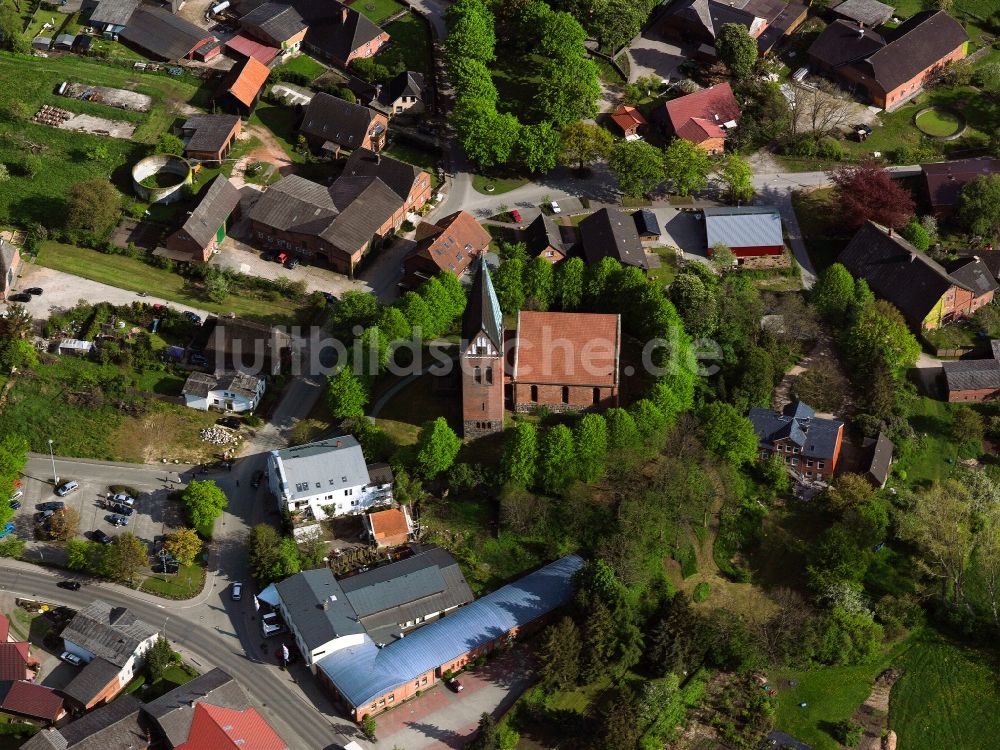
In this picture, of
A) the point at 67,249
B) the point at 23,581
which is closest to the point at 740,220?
the point at 67,249

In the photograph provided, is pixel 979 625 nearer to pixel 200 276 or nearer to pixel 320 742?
pixel 320 742

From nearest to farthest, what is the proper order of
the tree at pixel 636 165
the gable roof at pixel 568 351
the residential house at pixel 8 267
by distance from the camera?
the gable roof at pixel 568 351, the residential house at pixel 8 267, the tree at pixel 636 165

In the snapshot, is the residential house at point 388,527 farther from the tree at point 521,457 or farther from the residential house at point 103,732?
the residential house at point 103,732

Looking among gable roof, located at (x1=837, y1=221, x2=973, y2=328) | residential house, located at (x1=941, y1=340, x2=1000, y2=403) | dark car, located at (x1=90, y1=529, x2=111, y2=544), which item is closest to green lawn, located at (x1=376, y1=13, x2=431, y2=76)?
gable roof, located at (x1=837, y1=221, x2=973, y2=328)

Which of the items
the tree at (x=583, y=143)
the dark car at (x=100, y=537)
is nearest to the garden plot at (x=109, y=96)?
the tree at (x=583, y=143)

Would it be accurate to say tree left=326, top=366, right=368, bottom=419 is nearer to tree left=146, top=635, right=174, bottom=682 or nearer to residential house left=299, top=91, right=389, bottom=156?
tree left=146, top=635, right=174, bottom=682

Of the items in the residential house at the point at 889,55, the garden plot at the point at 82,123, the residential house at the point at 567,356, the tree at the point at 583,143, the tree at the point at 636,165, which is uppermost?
the residential house at the point at 889,55
